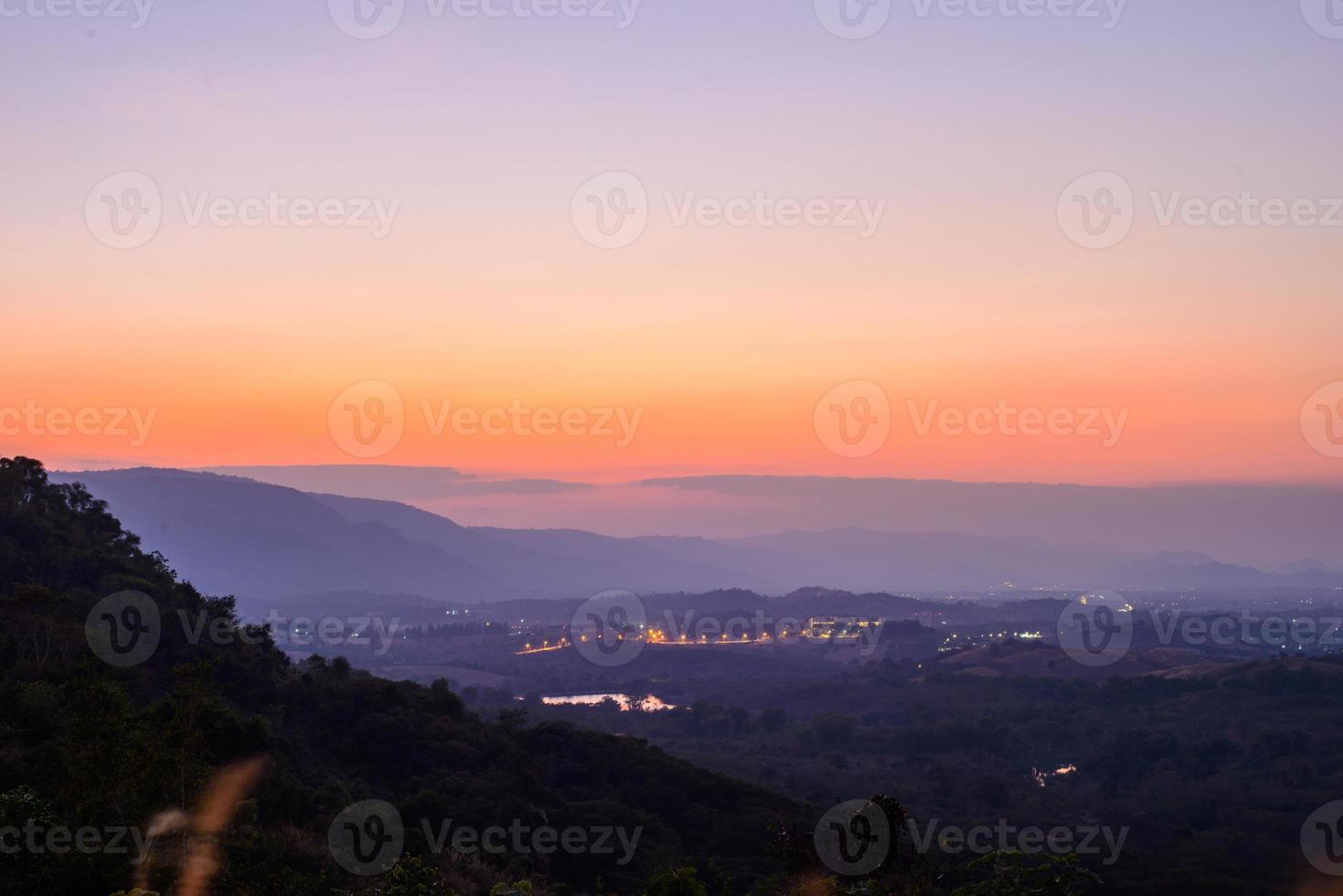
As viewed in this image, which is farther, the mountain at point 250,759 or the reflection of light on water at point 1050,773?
the reflection of light on water at point 1050,773

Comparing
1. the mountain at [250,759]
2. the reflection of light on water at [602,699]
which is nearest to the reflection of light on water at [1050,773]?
the mountain at [250,759]

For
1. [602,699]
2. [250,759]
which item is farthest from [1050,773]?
[250,759]

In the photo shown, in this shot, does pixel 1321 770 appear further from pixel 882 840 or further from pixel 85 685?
pixel 85 685

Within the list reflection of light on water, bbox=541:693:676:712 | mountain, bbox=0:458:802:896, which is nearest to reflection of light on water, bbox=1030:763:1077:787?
mountain, bbox=0:458:802:896

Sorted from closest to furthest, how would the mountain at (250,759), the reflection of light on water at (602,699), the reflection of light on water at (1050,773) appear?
the mountain at (250,759), the reflection of light on water at (1050,773), the reflection of light on water at (602,699)

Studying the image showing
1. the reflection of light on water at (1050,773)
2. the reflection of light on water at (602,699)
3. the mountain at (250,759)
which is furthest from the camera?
the reflection of light on water at (602,699)

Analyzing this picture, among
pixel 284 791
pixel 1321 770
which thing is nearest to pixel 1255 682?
pixel 1321 770

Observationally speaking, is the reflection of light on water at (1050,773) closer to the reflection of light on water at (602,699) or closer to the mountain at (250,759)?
the mountain at (250,759)
